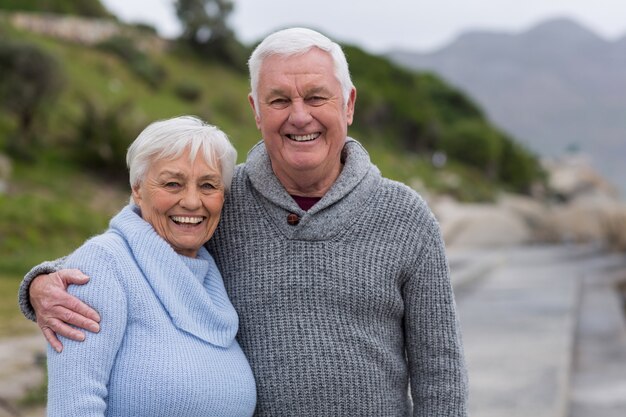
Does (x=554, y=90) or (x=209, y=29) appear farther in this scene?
(x=554, y=90)

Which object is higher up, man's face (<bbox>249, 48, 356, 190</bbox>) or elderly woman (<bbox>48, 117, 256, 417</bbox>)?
man's face (<bbox>249, 48, 356, 190</bbox>)

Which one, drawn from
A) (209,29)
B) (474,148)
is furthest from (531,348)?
(474,148)

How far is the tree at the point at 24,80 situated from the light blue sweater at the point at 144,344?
47.1 ft

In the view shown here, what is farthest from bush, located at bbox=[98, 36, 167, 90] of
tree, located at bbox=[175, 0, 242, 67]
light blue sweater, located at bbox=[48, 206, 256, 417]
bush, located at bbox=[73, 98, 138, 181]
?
light blue sweater, located at bbox=[48, 206, 256, 417]

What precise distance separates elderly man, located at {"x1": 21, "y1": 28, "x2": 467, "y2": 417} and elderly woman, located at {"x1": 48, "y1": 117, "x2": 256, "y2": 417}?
12 cm

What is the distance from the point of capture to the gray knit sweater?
249 cm

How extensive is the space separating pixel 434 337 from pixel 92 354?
0.97 meters

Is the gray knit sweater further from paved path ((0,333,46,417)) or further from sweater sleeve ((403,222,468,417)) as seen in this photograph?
paved path ((0,333,46,417))

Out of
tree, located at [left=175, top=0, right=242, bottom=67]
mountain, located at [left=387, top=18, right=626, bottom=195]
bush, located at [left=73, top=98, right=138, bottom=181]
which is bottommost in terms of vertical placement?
bush, located at [left=73, top=98, right=138, bottom=181]

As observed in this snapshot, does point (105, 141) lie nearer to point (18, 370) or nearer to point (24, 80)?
point (24, 80)

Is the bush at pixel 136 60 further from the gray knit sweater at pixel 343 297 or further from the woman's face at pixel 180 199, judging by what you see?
the woman's face at pixel 180 199

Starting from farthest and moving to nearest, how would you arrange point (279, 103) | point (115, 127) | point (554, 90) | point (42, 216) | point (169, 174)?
point (554, 90) < point (115, 127) < point (42, 216) < point (279, 103) < point (169, 174)

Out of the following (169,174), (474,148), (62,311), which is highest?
(474,148)

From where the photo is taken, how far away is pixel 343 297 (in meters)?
2.49
